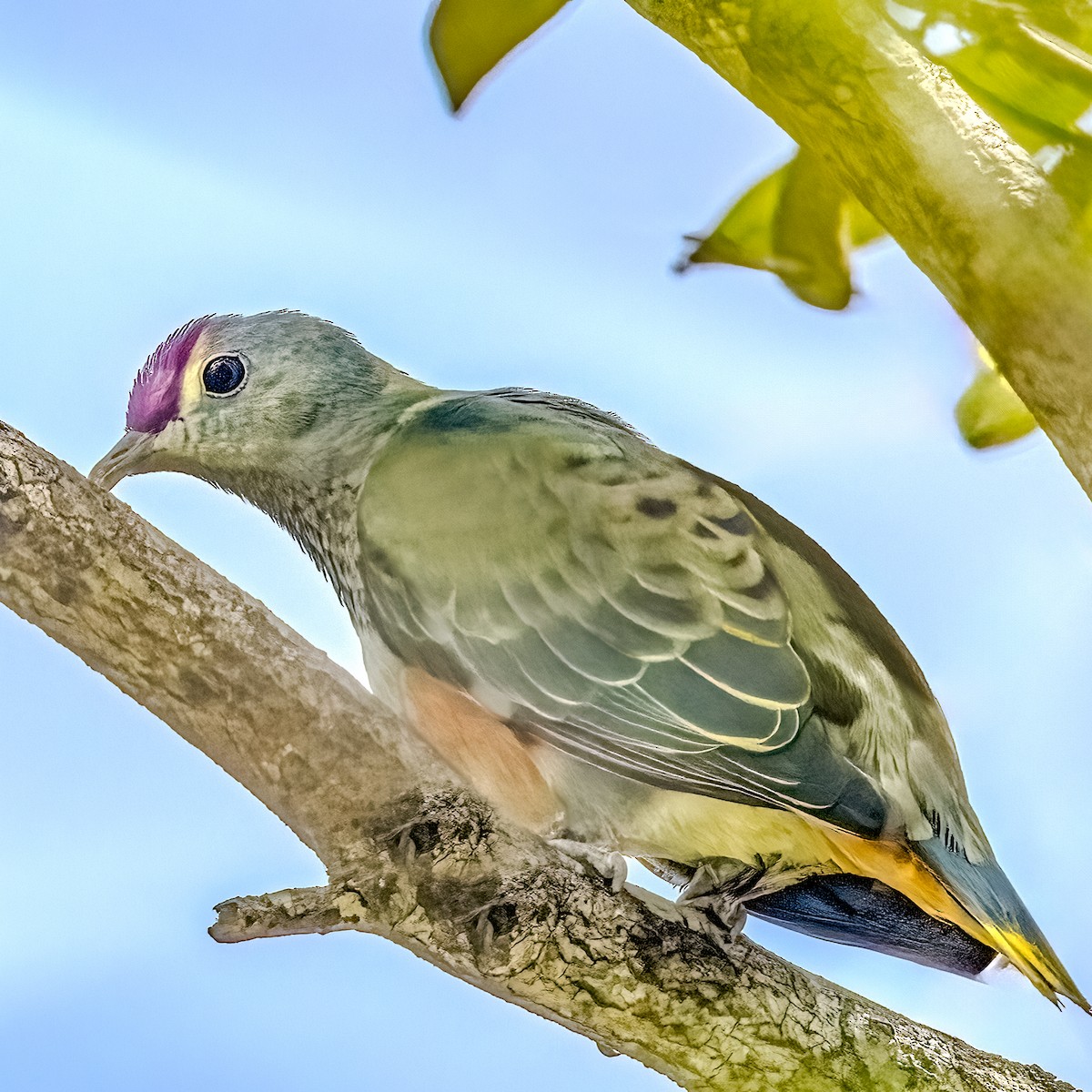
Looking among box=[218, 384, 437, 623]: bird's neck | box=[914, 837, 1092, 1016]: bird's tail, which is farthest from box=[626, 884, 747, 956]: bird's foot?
box=[218, 384, 437, 623]: bird's neck

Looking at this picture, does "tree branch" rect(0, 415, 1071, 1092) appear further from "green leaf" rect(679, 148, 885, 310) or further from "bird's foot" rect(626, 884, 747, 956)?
"green leaf" rect(679, 148, 885, 310)

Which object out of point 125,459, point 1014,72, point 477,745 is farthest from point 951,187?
point 125,459

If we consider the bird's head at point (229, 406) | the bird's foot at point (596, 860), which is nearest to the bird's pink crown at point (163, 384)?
the bird's head at point (229, 406)

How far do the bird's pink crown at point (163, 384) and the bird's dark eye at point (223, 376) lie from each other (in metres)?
0.02

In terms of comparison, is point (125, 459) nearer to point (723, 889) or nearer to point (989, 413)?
point (723, 889)

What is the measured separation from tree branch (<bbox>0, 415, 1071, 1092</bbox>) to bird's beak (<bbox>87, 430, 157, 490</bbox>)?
14cm

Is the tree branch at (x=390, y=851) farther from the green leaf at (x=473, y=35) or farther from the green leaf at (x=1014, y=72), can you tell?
the green leaf at (x=1014, y=72)

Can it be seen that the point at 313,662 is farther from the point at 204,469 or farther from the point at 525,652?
the point at 204,469

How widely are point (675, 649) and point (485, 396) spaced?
21 cm

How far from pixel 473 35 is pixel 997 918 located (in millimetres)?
603

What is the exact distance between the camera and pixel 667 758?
618mm

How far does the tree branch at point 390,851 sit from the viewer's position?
58 centimetres

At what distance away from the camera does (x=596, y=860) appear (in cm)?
67

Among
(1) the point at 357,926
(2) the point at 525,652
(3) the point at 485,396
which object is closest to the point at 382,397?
(3) the point at 485,396
